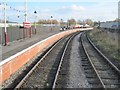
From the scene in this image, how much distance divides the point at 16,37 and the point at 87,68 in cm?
1876

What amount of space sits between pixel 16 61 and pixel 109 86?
556cm

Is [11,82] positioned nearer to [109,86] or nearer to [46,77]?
[46,77]

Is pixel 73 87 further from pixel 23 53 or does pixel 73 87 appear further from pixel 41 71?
pixel 23 53

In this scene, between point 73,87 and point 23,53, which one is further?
point 23,53

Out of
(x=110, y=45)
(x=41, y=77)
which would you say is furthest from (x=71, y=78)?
(x=110, y=45)

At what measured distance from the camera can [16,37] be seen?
32781 millimetres

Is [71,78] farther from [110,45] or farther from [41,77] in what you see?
[110,45]

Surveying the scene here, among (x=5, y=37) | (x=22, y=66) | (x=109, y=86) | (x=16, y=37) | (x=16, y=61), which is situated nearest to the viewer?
(x=109, y=86)

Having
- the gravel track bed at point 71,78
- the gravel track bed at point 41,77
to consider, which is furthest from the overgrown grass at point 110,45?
the gravel track bed at point 41,77

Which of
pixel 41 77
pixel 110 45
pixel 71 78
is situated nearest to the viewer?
pixel 71 78

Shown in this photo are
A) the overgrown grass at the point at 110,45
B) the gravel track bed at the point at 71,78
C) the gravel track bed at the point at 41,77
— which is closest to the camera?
the gravel track bed at the point at 71,78

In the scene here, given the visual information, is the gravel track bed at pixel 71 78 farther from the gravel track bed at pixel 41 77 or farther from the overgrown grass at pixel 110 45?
the overgrown grass at pixel 110 45

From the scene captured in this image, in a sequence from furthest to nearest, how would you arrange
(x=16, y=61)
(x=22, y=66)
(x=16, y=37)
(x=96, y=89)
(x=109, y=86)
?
(x=16, y=37), (x=22, y=66), (x=16, y=61), (x=109, y=86), (x=96, y=89)

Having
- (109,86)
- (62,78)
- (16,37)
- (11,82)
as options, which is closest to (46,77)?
(62,78)
